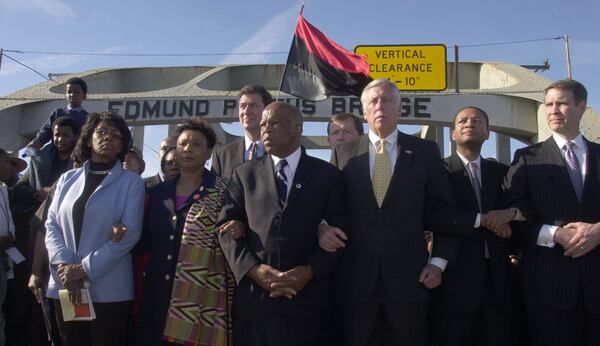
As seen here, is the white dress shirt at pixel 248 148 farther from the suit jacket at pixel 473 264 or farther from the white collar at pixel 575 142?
the white collar at pixel 575 142

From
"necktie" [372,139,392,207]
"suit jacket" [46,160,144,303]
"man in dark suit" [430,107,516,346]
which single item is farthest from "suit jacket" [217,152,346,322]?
"man in dark suit" [430,107,516,346]

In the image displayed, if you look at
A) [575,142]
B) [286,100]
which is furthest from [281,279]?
[286,100]

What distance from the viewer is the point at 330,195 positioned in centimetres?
312

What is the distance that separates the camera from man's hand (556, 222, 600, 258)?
3.07m

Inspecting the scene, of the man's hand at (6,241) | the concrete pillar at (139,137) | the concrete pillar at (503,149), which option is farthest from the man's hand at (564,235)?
the concrete pillar at (139,137)

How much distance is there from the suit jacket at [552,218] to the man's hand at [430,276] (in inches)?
29.9

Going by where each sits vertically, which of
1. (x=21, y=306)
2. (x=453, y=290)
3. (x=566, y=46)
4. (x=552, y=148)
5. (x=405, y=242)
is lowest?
(x=21, y=306)

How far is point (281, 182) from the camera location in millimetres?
3168

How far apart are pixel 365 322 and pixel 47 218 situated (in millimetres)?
2262

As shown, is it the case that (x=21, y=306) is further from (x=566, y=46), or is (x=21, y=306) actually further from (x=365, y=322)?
(x=566, y=46)

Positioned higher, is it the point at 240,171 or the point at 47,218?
the point at 240,171

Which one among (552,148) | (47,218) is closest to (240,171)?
(47,218)

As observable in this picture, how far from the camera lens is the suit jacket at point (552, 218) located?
319 centimetres

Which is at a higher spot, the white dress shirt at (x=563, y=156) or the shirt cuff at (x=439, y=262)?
the white dress shirt at (x=563, y=156)
